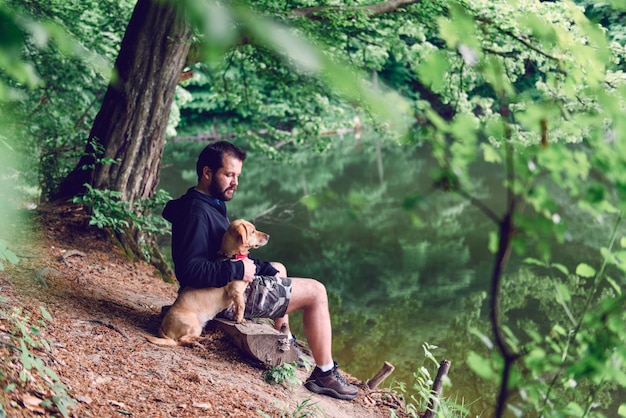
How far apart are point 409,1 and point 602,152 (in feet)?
18.7

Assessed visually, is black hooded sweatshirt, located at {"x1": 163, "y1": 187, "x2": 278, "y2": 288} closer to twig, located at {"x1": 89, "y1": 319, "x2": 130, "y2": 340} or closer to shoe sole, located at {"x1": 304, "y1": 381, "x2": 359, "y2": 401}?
twig, located at {"x1": 89, "y1": 319, "x2": 130, "y2": 340}

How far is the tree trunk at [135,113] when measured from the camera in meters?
6.07

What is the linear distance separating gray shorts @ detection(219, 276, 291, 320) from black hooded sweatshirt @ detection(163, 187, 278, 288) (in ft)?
0.72

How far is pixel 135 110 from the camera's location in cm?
613

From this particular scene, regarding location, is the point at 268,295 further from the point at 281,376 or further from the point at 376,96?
the point at 376,96

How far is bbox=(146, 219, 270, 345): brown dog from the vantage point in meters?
4.06

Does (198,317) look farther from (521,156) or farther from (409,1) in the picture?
(409,1)

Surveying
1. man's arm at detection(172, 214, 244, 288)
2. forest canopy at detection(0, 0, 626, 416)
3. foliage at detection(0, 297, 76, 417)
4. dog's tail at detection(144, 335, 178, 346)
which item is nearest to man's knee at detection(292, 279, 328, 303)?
man's arm at detection(172, 214, 244, 288)

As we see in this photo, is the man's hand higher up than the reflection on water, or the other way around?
the man's hand

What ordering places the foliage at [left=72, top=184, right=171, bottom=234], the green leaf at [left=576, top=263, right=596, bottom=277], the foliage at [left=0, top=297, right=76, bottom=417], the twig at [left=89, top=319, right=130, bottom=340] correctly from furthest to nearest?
1. the foliage at [left=72, top=184, right=171, bottom=234]
2. the twig at [left=89, top=319, right=130, bottom=340]
3. the foliage at [left=0, top=297, right=76, bottom=417]
4. the green leaf at [left=576, top=263, right=596, bottom=277]

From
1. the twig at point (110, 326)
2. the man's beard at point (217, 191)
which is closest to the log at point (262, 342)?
the twig at point (110, 326)

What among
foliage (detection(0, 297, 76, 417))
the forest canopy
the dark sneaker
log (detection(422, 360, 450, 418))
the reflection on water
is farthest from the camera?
the reflection on water

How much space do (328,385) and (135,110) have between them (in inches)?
124

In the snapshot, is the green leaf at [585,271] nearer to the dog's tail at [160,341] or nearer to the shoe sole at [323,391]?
the shoe sole at [323,391]
